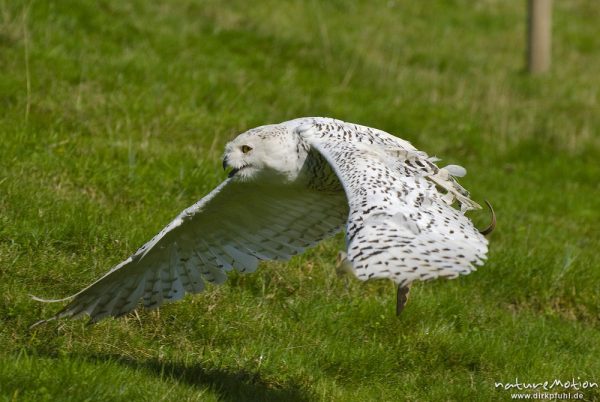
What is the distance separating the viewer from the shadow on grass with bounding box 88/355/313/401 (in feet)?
17.7

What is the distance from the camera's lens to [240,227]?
615 cm

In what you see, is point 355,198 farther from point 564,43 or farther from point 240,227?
point 564,43

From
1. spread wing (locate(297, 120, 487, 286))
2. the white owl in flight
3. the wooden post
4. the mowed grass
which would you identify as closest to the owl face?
the white owl in flight

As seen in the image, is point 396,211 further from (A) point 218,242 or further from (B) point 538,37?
(B) point 538,37

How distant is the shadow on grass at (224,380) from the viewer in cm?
541

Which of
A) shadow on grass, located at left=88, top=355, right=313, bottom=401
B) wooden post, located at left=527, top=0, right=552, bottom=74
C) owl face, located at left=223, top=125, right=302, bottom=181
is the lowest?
wooden post, located at left=527, top=0, right=552, bottom=74

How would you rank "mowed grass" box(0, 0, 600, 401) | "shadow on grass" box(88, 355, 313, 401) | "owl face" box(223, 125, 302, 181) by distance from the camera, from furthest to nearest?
"mowed grass" box(0, 0, 600, 401)
"owl face" box(223, 125, 302, 181)
"shadow on grass" box(88, 355, 313, 401)

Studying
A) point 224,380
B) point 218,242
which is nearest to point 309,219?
point 218,242

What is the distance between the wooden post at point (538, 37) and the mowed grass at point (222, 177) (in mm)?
258

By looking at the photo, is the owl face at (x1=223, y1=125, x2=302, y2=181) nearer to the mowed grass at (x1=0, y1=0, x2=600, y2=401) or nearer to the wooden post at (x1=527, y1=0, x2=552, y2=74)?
the mowed grass at (x1=0, y1=0, x2=600, y2=401)

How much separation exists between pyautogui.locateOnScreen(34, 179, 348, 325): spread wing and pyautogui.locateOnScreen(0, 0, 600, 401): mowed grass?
0.27 metres

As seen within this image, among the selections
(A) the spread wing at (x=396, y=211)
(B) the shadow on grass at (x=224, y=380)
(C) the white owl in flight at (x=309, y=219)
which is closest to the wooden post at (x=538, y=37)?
(C) the white owl in flight at (x=309, y=219)

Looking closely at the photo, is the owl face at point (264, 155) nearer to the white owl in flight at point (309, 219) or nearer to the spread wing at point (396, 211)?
the white owl in flight at point (309, 219)

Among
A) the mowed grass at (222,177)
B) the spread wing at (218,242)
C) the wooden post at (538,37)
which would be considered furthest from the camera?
the wooden post at (538,37)
